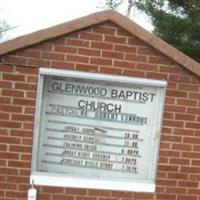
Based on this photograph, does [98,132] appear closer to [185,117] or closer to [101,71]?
[101,71]

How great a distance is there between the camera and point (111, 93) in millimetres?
5379

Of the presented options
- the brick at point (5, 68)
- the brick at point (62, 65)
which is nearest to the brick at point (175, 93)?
the brick at point (62, 65)

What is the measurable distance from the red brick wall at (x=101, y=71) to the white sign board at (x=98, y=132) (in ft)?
0.29

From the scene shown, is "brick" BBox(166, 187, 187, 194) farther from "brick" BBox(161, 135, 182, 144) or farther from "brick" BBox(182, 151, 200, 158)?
"brick" BBox(161, 135, 182, 144)

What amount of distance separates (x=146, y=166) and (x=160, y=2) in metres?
17.1

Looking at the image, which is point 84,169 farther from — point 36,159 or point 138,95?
point 138,95

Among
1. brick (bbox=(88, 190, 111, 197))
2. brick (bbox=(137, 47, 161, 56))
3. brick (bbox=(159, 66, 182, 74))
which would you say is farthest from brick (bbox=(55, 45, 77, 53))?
brick (bbox=(88, 190, 111, 197))

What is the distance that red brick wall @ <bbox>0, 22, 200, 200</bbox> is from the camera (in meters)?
5.22

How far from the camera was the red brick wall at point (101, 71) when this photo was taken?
5.22m

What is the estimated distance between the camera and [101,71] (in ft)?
17.3

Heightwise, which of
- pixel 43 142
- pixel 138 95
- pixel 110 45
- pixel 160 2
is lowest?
pixel 43 142

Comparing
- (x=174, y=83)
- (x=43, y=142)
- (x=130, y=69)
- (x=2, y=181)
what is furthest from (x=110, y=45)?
(x=2, y=181)

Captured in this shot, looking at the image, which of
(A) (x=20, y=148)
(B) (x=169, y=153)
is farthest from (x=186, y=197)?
(A) (x=20, y=148)

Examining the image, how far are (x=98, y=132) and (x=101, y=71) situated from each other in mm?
596
